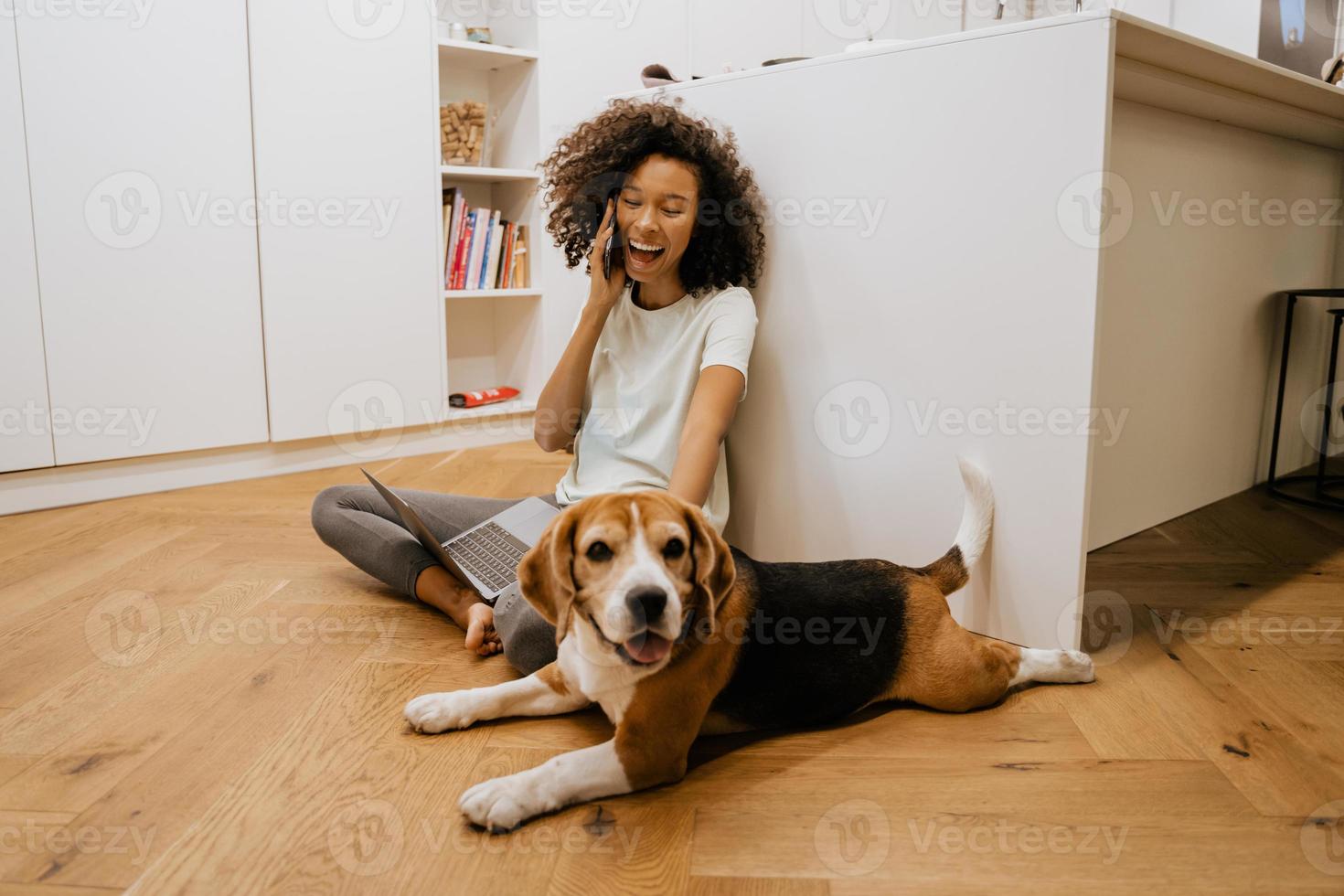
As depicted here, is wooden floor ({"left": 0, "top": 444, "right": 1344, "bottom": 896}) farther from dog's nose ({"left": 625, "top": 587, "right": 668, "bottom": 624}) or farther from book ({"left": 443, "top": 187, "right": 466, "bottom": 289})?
book ({"left": 443, "top": 187, "right": 466, "bottom": 289})

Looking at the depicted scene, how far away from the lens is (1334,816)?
3.65 ft

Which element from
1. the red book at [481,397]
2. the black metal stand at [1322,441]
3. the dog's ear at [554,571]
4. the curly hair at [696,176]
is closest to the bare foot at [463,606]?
the dog's ear at [554,571]

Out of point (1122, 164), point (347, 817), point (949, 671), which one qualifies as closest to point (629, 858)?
point (347, 817)

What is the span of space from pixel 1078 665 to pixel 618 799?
716 millimetres

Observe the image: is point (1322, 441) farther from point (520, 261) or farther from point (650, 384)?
point (520, 261)

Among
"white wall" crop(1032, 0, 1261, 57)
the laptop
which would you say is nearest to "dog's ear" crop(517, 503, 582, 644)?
the laptop

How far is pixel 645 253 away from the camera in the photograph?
1.71 meters

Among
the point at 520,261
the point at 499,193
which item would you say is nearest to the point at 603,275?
the point at 520,261

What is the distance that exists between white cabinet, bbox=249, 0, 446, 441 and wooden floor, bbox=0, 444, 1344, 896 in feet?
3.70

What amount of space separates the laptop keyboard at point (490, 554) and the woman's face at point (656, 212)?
1.66 ft

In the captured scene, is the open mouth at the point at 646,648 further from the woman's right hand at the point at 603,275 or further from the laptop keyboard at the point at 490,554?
the woman's right hand at the point at 603,275

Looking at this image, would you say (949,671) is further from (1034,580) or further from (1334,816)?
(1334,816)

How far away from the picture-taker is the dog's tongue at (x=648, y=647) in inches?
44.6

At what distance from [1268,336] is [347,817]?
8.11 ft
